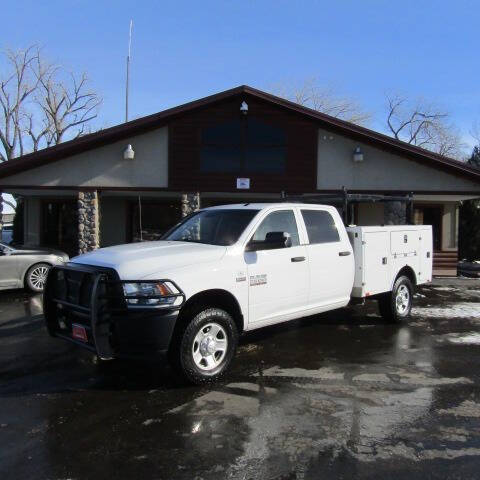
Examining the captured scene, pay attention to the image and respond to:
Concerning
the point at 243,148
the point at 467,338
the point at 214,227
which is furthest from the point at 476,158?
the point at 214,227

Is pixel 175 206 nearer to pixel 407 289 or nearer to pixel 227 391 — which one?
pixel 407 289

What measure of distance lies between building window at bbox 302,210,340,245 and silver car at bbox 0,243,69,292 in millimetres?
6846

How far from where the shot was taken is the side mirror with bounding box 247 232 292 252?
565 cm

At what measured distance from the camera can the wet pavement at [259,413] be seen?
11.5 ft

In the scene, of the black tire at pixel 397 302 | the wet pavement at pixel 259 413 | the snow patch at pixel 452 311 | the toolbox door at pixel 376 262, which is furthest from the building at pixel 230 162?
the wet pavement at pixel 259 413

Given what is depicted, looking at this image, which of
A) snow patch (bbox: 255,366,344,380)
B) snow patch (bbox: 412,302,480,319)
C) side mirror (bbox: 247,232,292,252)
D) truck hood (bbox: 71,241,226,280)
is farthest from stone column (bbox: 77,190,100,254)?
snow patch (bbox: 255,366,344,380)

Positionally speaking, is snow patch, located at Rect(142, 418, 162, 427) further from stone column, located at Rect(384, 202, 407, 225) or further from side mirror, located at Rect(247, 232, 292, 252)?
stone column, located at Rect(384, 202, 407, 225)

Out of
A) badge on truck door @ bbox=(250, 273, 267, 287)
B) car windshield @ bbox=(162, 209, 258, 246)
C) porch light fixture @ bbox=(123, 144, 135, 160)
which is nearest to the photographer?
badge on truck door @ bbox=(250, 273, 267, 287)

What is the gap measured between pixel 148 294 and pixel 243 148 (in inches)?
419

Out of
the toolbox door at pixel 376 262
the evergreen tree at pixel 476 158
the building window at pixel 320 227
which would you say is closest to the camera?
the building window at pixel 320 227

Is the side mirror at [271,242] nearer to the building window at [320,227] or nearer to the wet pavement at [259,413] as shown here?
the building window at [320,227]

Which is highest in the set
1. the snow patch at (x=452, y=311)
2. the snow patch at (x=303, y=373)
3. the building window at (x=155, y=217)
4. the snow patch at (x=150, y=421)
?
the building window at (x=155, y=217)

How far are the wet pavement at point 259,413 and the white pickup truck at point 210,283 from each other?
1.70 ft

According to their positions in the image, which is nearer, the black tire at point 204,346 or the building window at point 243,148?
the black tire at point 204,346
